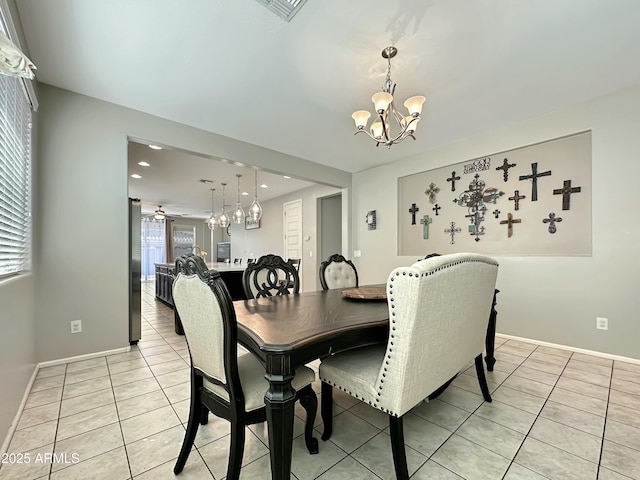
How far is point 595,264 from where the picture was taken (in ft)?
8.71

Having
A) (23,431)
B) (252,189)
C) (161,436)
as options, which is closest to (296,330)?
(161,436)

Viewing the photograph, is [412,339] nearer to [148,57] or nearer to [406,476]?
[406,476]

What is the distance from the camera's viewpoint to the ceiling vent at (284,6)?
63.9 inches

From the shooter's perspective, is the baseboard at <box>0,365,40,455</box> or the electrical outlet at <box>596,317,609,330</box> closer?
the baseboard at <box>0,365,40,455</box>

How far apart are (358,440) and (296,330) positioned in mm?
821

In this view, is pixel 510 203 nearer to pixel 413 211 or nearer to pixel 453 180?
pixel 453 180

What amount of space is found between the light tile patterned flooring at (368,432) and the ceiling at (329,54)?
8.28 ft

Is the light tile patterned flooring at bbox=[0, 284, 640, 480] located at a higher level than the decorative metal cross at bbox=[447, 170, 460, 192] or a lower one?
lower

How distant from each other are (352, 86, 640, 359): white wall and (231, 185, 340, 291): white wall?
130 inches

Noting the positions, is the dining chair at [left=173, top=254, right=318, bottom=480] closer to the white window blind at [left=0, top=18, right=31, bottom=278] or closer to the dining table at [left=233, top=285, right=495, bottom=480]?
the dining table at [left=233, top=285, right=495, bottom=480]

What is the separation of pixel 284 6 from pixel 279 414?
7.12 feet

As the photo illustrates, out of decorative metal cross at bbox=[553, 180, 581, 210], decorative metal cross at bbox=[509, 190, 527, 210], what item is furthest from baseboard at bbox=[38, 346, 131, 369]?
decorative metal cross at bbox=[553, 180, 581, 210]

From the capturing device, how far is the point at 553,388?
203 cm

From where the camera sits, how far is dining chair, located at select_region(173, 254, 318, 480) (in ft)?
3.31
